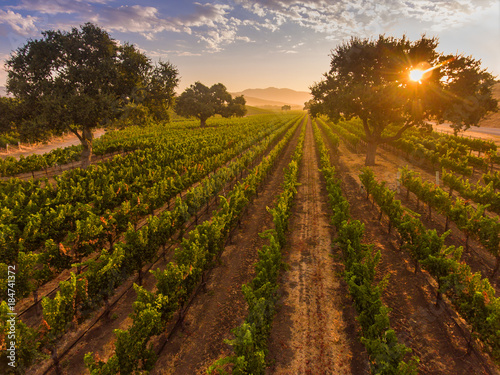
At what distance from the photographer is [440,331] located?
673 centimetres

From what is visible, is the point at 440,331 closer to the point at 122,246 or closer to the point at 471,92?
the point at 122,246

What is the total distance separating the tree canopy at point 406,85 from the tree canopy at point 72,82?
20283mm

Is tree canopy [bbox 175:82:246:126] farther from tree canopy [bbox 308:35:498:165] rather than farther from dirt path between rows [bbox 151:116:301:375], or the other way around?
dirt path between rows [bbox 151:116:301:375]

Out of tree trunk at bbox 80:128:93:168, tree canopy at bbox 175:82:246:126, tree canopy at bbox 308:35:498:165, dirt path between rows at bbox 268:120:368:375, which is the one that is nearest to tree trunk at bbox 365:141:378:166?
tree canopy at bbox 308:35:498:165

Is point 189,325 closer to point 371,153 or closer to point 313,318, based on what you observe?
point 313,318

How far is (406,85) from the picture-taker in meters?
21.5

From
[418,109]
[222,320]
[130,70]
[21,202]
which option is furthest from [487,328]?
[130,70]

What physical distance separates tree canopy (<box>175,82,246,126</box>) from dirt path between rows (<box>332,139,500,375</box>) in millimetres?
57915

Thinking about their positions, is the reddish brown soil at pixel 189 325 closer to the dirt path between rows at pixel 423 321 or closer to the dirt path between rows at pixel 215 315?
the dirt path between rows at pixel 215 315

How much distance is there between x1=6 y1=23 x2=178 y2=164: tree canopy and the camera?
1948 cm

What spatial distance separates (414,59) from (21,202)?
2993 centimetres

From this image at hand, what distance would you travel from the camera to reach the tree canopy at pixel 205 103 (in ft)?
201

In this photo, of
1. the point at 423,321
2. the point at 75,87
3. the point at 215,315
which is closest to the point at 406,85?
the point at 423,321

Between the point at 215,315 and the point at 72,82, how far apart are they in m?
23.5
